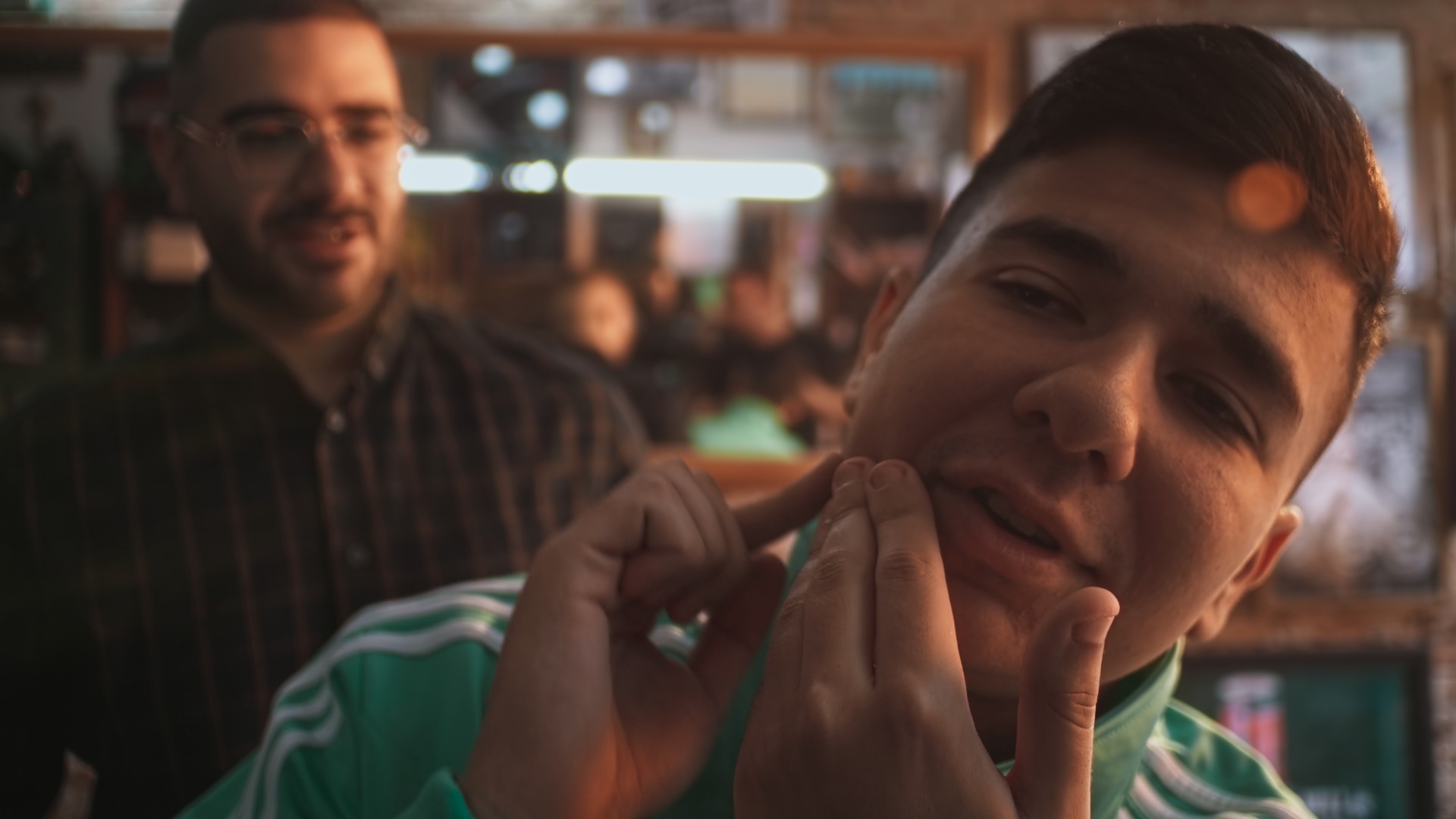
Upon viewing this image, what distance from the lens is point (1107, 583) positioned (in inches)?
24.0

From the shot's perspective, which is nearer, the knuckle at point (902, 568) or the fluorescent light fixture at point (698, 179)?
the knuckle at point (902, 568)

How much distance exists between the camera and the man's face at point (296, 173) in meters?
1.06

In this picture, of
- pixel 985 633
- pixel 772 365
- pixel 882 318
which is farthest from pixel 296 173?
pixel 772 365

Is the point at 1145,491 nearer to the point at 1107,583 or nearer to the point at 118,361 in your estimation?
the point at 1107,583

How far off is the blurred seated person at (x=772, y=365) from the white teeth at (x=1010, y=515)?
1316mm

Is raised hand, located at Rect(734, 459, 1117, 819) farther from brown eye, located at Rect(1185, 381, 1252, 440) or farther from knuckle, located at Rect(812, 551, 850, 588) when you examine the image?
brown eye, located at Rect(1185, 381, 1252, 440)

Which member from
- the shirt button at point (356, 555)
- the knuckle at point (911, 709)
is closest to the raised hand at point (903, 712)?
the knuckle at point (911, 709)

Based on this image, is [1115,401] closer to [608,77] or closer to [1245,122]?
[1245,122]

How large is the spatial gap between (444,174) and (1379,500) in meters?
2.19

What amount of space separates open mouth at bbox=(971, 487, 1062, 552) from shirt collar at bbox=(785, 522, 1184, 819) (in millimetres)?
133

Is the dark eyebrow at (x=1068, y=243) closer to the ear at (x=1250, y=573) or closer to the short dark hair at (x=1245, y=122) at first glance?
the short dark hair at (x=1245, y=122)

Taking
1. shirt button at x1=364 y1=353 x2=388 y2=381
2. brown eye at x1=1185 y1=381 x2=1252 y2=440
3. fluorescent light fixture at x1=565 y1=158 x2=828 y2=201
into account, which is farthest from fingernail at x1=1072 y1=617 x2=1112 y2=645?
→ fluorescent light fixture at x1=565 y1=158 x2=828 y2=201

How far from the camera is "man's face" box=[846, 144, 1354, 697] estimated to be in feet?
1.94

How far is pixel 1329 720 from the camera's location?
2.00 meters
